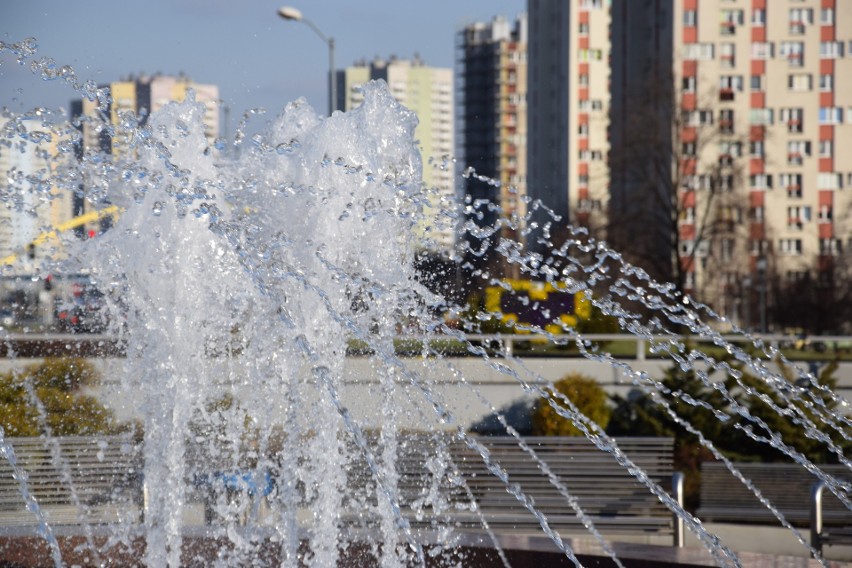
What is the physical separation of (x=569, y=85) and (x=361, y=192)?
74399 millimetres

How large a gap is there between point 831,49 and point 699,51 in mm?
6635

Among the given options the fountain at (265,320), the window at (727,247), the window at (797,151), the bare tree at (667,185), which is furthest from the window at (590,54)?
the fountain at (265,320)

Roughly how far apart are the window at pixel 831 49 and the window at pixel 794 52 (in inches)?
34.2

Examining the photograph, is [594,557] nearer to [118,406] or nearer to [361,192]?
[361,192]

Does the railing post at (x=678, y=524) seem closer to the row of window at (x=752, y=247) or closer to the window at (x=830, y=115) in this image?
the row of window at (x=752, y=247)

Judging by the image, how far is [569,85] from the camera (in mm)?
80500

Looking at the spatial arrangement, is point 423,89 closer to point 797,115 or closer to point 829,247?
point 797,115

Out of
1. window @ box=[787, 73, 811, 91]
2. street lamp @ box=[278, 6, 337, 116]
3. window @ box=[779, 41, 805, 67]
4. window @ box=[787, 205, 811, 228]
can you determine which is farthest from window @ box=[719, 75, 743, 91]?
street lamp @ box=[278, 6, 337, 116]

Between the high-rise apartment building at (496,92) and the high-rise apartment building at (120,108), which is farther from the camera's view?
the high-rise apartment building at (496,92)

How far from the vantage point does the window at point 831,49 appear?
62.9 meters

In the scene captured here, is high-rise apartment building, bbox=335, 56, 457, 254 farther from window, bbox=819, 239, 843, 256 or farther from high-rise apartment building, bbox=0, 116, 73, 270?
high-rise apartment building, bbox=0, 116, 73, 270

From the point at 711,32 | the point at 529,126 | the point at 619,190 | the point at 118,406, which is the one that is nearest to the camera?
the point at 118,406

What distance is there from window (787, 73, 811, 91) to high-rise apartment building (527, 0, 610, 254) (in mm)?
14246

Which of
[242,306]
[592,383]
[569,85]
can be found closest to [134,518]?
[242,306]
